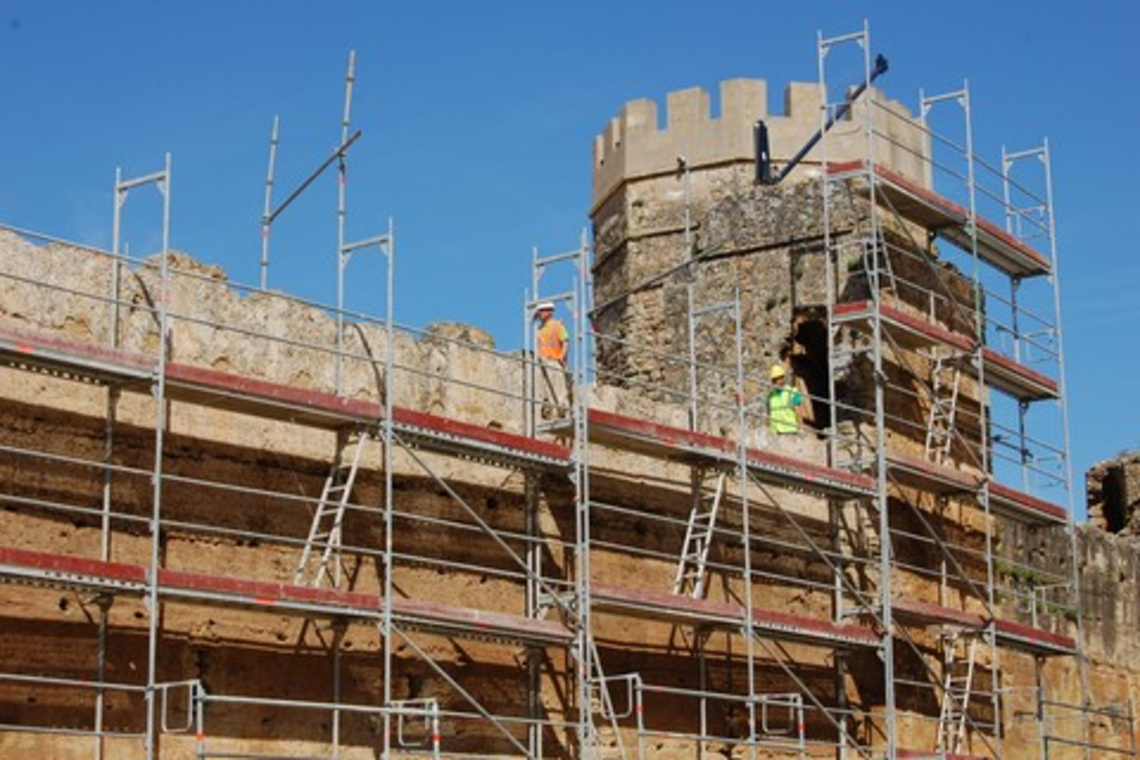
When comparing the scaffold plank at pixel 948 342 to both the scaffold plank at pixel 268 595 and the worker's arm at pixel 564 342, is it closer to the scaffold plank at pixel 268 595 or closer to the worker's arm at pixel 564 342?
the worker's arm at pixel 564 342

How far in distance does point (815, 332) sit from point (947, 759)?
4523 millimetres

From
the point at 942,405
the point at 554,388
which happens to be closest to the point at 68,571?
the point at 554,388

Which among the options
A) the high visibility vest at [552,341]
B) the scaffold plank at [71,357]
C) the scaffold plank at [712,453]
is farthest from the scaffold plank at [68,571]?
the high visibility vest at [552,341]

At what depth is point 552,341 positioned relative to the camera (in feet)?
54.2

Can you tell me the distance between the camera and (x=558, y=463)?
15484mm

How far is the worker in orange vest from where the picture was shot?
16188 millimetres

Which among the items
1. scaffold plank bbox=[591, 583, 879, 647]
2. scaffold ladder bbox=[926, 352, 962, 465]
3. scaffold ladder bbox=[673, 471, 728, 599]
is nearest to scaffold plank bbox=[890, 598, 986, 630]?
scaffold plank bbox=[591, 583, 879, 647]

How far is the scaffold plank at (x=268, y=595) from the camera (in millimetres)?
12227

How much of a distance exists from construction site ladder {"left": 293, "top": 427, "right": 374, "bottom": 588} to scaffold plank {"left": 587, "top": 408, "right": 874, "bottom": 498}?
182cm

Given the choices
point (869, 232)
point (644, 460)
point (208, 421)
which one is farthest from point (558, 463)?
point (869, 232)

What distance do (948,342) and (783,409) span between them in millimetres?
1594

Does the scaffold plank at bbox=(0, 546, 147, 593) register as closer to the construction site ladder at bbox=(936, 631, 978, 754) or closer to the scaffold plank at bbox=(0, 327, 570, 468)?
the scaffold plank at bbox=(0, 327, 570, 468)

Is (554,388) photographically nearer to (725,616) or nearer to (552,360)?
(552,360)

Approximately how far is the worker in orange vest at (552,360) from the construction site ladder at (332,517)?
185cm
